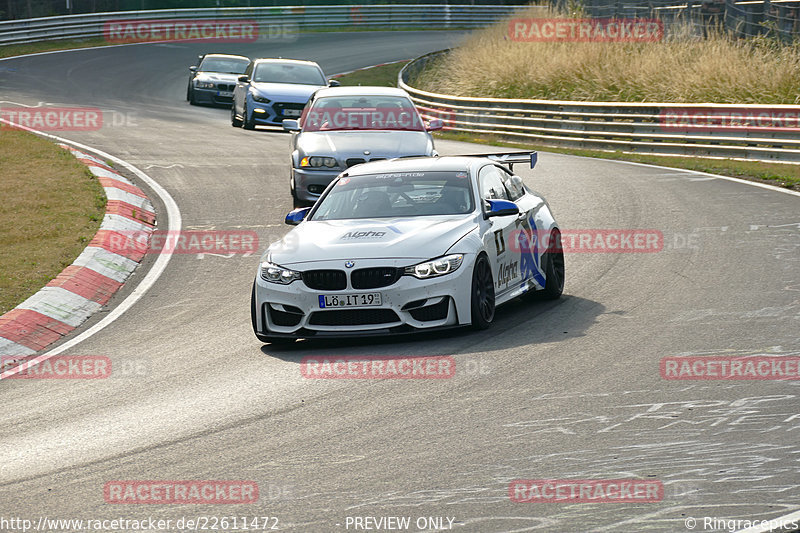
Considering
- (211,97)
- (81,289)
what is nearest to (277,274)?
(81,289)

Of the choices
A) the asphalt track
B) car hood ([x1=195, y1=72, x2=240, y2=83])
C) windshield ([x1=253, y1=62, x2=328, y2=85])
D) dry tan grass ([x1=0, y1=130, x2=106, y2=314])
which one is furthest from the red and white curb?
car hood ([x1=195, y1=72, x2=240, y2=83])

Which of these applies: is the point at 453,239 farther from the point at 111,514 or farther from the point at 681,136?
the point at 681,136

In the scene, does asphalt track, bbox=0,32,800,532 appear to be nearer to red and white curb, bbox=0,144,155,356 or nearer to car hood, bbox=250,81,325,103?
red and white curb, bbox=0,144,155,356

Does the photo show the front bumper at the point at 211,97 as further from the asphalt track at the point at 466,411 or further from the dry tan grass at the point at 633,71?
the asphalt track at the point at 466,411

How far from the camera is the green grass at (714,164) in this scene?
19359mm

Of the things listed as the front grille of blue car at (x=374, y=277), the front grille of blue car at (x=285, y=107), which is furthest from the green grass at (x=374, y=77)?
the front grille of blue car at (x=374, y=277)

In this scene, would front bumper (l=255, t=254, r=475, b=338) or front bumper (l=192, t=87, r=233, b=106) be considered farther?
front bumper (l=192, t=87, r=233, b=106)

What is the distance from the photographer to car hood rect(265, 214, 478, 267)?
949 cm

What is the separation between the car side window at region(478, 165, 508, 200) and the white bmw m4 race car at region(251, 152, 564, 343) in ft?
0.06

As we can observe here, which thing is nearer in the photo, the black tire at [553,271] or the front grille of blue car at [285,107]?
the black tire at [553,271]

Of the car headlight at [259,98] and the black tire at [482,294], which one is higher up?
the black tire at [482,294]

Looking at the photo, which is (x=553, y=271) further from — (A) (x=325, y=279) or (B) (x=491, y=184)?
(A) (x=325, y=279)

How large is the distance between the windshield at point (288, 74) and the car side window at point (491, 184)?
16259 millimetres

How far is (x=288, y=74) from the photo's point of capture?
2752cm
